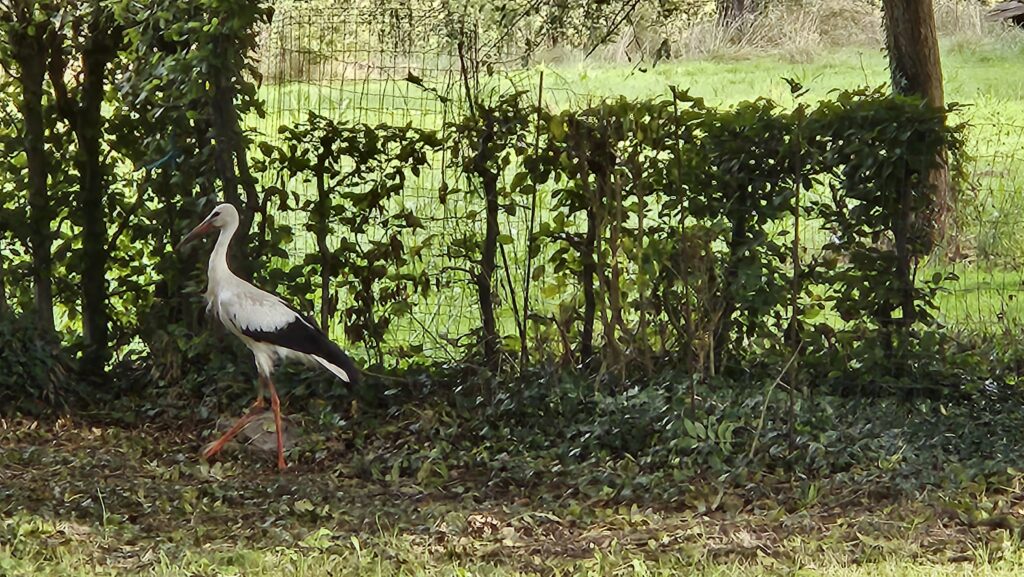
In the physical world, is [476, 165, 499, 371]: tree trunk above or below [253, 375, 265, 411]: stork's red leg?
above

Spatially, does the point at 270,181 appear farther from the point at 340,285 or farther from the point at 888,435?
the point at 888,435

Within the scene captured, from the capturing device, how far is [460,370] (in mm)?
7812

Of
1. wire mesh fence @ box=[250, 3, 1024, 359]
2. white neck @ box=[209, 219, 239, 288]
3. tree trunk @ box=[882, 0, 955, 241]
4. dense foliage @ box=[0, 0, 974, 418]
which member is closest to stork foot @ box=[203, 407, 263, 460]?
white neck @ box=[209, 219, 239, 288]

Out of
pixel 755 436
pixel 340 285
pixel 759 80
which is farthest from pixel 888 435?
pixel 759 80

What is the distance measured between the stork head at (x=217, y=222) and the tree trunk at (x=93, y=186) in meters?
1.12

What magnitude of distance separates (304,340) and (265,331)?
0.19 meters

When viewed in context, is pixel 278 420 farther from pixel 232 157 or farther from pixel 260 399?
pixel 232 157

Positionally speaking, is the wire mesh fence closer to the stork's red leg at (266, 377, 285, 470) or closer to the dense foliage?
the dense foliage

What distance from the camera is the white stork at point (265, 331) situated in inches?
276

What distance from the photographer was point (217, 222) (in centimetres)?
722

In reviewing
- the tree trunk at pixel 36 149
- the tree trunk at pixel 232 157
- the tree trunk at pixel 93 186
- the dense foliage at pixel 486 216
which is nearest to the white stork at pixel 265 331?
the tree trunk at pixel 232 157

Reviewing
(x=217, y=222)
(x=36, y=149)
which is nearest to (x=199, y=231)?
(x=217, y=222)

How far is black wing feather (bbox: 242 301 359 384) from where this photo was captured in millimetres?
7031

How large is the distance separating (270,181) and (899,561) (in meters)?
4.21
